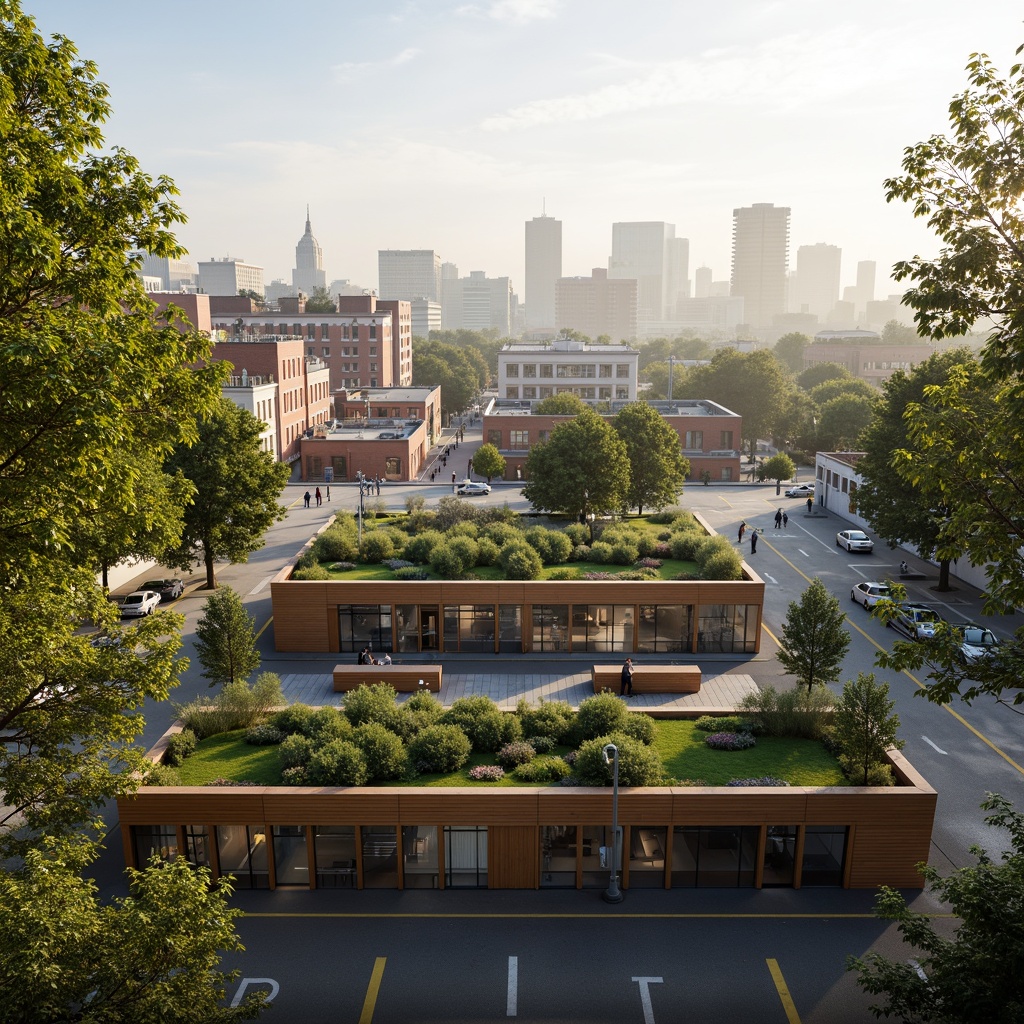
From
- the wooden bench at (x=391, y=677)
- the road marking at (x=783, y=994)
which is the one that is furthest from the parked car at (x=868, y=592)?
the road marking at (x=783, y=994)

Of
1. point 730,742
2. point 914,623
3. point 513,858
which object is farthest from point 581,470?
point 513,858

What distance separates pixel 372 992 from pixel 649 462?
3791cm

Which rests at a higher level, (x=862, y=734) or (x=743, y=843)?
(x=862, y=734)

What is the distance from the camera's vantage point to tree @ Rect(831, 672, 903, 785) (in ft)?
64.6

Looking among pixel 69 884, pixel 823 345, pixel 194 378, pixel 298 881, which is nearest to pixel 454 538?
pixel 298 881

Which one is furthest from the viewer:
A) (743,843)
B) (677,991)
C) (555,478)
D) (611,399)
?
(611,399)

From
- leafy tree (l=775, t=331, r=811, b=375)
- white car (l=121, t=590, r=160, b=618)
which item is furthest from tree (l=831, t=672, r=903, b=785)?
leafy tree (l=775, t=331, r=811, b=375)

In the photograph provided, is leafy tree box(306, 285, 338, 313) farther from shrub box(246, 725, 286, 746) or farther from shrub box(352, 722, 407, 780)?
shrub box(352, 722, 407, 780)

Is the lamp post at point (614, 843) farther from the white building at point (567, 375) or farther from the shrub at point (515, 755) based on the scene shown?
the white building at point (567, 375)

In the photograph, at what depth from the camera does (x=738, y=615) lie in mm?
33500

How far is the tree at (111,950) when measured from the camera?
8.90m

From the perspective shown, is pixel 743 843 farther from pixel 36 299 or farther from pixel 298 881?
pixel 36 299

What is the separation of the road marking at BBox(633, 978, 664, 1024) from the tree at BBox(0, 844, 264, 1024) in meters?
7.93

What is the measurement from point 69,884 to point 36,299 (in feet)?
24.1
